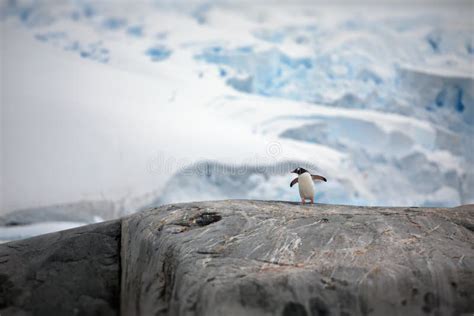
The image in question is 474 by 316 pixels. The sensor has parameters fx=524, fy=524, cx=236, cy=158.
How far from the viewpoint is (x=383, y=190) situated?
10016 mm

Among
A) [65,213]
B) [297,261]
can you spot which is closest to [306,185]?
[297,261]

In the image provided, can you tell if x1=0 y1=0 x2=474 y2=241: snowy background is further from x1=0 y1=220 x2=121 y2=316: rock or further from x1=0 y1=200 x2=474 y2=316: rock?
x1=0 y1=200 x2=474 y2=316: rock

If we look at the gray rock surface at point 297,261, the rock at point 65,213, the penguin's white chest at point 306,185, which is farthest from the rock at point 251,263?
the rock at point 65,213

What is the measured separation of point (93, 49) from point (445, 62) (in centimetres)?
762

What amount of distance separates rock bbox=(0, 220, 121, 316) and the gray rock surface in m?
0.19

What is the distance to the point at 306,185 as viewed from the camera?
4.46 meters

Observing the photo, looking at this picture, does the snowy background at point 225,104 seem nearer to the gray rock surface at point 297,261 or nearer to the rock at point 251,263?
the rock at point 251,263

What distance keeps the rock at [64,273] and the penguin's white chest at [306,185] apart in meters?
1.56

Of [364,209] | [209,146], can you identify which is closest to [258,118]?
[209,146]

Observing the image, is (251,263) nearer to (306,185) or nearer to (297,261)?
(297,261)

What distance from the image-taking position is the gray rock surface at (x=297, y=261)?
2814 mm

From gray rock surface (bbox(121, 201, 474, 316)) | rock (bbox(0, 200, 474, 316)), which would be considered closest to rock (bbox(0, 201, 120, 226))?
rock (bbox(0, 200, 474, 316))

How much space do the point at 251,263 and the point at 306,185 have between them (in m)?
1.56

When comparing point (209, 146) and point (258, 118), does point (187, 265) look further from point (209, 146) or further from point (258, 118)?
point (258, 118)
